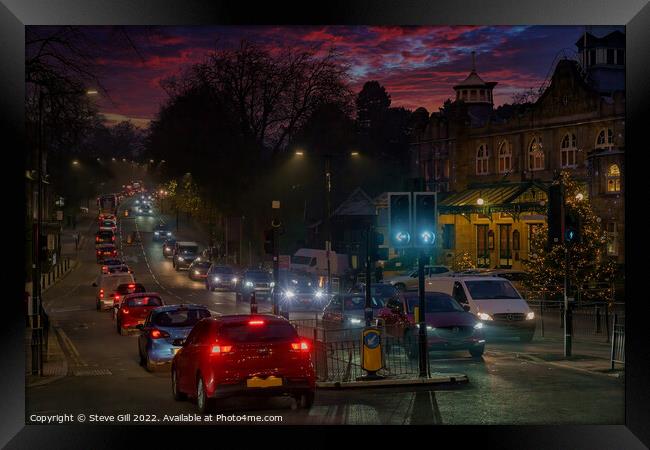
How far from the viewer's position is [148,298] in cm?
3412

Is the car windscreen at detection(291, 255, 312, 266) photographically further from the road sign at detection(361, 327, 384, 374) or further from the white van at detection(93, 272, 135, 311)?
the road sign at detection(361, 327, 384, 374)

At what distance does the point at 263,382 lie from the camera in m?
16.9

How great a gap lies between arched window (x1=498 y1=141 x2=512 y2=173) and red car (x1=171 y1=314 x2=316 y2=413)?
50084 millimetres

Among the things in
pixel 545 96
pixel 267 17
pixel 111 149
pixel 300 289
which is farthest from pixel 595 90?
pixel 267 17

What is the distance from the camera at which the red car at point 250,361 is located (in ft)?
55.4

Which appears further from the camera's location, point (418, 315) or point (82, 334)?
point (82, 334)

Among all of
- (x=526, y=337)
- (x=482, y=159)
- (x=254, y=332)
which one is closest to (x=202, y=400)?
(x=254, y=332)

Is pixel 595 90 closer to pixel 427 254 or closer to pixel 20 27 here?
pixel 427 254

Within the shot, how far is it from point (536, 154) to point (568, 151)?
298 cm

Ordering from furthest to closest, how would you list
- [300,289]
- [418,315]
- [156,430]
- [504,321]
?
[300,289], [504,321], [418,315], [156,430]

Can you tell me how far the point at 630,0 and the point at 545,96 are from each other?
46380mm

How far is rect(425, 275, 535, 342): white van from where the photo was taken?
96.4ft

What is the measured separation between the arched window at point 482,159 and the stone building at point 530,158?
7 centimetres

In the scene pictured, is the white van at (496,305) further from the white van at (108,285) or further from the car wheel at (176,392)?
the white van at (108,285)
